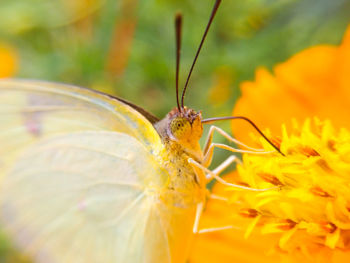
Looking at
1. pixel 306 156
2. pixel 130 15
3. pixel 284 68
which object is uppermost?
pixel 130 15

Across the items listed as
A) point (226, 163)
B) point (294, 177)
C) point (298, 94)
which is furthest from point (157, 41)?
point (294, 177)


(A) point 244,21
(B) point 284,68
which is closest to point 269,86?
(B) point 284,68

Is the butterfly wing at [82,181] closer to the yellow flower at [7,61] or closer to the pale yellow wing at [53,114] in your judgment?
the pale yellow wing at [53,114]

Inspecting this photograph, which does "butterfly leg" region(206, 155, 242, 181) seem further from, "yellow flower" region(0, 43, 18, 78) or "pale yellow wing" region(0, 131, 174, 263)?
"yellow flower" region(0, 43, 18, 78)

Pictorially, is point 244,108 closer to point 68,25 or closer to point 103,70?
point 103,70

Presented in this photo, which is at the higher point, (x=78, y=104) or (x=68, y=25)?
(x=68, y=25)

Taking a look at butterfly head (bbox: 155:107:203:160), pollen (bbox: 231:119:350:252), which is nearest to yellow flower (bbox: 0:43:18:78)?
butterfly head (bbox: 155:107:203:160)

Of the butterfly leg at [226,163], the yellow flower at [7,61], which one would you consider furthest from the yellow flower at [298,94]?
the yellow flower at [7,61]
